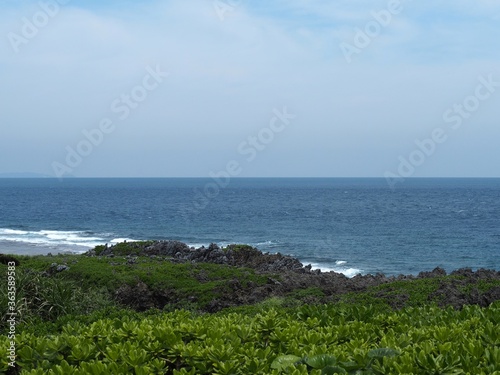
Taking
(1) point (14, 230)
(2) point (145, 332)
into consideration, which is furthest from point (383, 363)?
(1) point (14, 230)

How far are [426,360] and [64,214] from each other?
294 feet

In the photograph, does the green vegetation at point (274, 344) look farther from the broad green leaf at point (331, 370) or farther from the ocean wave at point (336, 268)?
the ocean wave at point (336, 268)

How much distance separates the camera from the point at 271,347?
5.48m

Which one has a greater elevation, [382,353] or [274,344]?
[382,353]

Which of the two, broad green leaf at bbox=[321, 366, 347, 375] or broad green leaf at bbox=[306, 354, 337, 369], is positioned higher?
broad green leaf at bbox=[306, 354, 337, 369]

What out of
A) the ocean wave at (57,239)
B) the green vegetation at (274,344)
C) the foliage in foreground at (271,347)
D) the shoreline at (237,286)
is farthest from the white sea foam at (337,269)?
the foliage in foreground at (271,347)

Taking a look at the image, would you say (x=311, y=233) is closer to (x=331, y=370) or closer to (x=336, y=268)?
(x=336, y=268)

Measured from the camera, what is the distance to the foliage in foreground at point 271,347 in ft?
15.0

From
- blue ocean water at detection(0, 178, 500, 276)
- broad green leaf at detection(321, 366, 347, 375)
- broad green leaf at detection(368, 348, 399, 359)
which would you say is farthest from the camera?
blue ocean water at detection(0, 178, 500, 276)

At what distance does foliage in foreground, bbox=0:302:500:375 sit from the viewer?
457 cm

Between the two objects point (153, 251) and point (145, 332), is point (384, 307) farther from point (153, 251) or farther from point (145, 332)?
point (153, 251)

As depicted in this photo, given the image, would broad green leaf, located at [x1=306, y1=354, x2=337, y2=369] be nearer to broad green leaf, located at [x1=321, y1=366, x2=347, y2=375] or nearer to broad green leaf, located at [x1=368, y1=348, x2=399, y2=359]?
broad green leaf, located at [x1=321, y1=366, x2=347, y2=375]

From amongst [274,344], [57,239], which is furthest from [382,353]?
[57,239]

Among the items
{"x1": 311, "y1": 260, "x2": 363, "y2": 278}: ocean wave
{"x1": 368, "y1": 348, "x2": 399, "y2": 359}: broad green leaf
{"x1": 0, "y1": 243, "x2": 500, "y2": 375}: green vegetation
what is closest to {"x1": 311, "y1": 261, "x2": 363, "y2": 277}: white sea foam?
{"x1": 311, "y1": 260, "x2": 363, "y2": 278}: ocean wave
